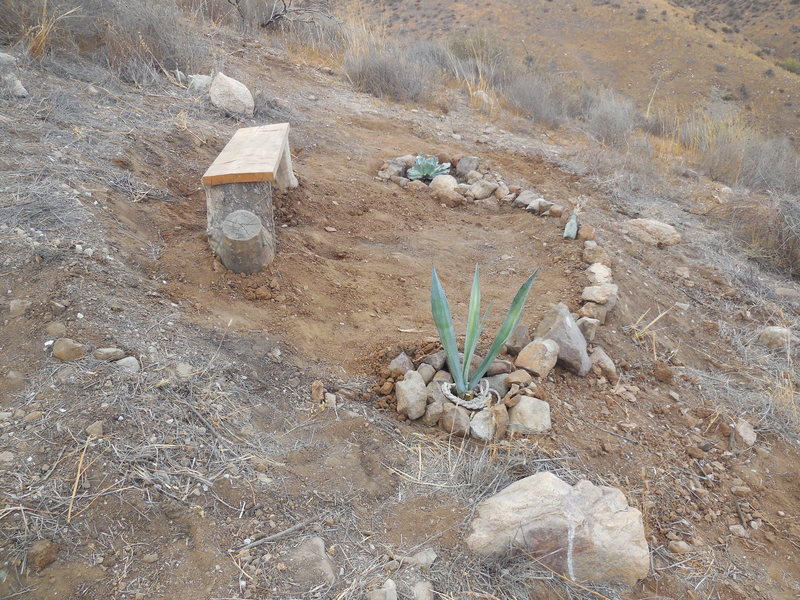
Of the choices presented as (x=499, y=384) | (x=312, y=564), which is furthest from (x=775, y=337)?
(x=312, y=564)

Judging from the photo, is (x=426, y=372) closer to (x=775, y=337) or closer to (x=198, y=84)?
(x=775, y=337)

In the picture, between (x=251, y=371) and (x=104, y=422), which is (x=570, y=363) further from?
(x=104, y=422)

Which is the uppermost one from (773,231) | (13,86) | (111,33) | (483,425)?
(111,33)

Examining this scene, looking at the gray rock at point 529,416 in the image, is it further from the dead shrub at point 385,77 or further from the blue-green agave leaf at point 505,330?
the dead shrub at point 385,77

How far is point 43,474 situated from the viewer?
150 centimetres

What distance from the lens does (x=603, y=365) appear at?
267 cm

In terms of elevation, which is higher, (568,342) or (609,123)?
(568,342)

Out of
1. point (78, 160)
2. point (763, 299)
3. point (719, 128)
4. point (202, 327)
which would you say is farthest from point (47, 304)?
point (719, 128)

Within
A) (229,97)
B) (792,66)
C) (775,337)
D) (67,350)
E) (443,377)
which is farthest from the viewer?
(792,66)

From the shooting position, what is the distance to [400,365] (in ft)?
7.67

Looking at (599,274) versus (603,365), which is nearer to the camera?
(603,365)

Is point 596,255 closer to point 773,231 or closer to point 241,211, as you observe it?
point 773,231

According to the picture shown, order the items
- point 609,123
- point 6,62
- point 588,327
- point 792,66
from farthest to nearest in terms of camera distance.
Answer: point 792,66 → point 609,123 → point 6,62 → point 588,327

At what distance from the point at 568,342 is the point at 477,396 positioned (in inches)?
24.5
